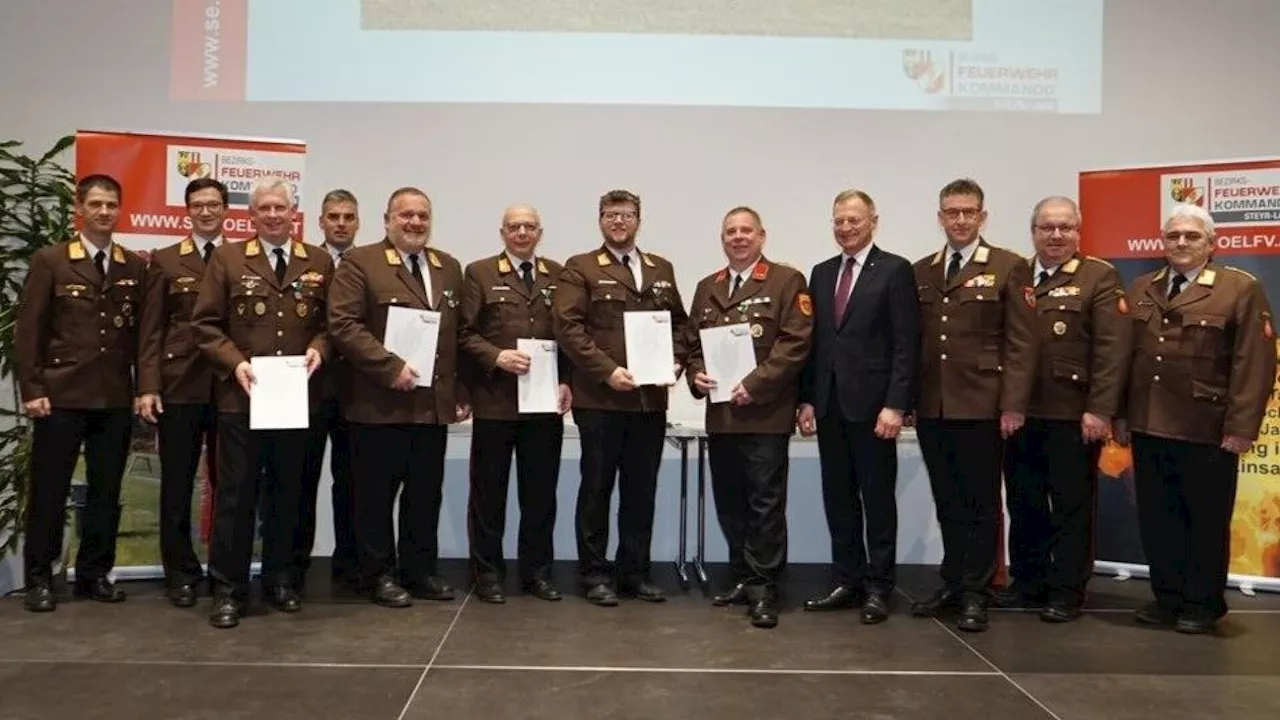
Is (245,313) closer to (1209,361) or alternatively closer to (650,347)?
(650,347)

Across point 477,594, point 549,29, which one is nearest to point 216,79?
point 549,29

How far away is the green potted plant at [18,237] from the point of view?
4.66 metres

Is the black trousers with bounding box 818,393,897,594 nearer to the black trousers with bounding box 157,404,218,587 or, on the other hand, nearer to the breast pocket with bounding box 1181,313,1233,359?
the breast pocket with bounding box 1181,313,1233,359

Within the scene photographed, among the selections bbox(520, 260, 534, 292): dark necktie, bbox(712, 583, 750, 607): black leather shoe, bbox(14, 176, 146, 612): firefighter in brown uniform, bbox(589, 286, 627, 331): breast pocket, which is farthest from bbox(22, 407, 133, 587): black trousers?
bbox(712, 583, 750, 607): black leather shoe

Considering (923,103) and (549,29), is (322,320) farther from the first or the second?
(923,103)

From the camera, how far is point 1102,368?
3.70 m

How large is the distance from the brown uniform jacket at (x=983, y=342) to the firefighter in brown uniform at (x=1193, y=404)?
0.50 meters

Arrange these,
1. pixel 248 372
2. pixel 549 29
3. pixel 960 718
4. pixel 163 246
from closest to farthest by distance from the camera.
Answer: pixel 960 718
pixel 248 372
pixel 163 246
pixel 549 29

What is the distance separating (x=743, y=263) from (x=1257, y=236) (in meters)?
2.73

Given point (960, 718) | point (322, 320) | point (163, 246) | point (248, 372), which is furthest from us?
point (163, 246)

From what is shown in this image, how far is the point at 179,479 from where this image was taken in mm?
3877

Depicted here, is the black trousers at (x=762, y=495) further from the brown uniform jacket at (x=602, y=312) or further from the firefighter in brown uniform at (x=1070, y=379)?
the firefighter in brown uniform at (x=1070, y=379)

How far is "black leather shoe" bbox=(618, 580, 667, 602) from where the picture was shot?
402cm

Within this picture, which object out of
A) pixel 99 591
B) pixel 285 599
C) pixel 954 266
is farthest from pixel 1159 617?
pixel 99 591
